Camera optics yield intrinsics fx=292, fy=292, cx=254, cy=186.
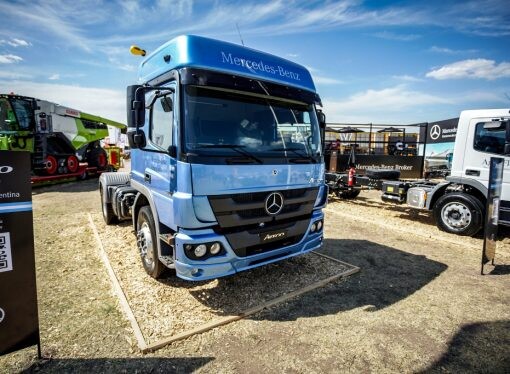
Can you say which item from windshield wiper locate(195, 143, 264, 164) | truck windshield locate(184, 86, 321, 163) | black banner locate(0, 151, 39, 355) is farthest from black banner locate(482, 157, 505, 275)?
black banner locate(0, 151, 39, 355)

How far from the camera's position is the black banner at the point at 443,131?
2058 centimetres

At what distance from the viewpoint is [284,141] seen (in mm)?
3750

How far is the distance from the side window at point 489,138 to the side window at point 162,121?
6365mm

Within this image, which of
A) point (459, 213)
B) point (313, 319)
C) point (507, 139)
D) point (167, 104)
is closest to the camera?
point (313, 319)

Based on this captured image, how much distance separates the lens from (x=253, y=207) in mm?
3373

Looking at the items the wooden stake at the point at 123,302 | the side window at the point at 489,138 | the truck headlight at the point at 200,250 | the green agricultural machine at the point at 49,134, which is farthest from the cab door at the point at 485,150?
the green agricultural machine at the point at 49,134

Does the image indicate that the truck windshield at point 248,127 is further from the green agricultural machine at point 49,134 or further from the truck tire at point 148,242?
the green agricultural machine at point 49,134

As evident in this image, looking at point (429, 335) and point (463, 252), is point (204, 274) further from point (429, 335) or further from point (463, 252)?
point (463, 252)

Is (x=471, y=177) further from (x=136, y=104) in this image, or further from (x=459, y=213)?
(x=136, y=104)

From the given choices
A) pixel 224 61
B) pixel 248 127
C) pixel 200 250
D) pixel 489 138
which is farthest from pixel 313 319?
pixel 489 138

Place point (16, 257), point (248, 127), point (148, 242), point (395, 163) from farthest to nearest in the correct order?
point (395, 163) → point (148, 242) → point (248, 127) → point (16, 257)

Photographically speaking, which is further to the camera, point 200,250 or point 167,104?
point 167,104

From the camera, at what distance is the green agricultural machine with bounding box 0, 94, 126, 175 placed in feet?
40.4

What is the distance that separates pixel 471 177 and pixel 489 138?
865 mm
